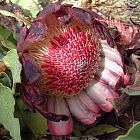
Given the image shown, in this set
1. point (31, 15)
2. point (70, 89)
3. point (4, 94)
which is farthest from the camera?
point (31, 15)

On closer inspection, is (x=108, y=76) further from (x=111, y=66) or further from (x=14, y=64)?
(x=14, y=64)

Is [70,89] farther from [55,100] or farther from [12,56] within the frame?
[12,56]

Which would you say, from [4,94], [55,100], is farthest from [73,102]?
[4,94]

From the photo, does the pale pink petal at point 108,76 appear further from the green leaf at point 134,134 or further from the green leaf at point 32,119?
the green leaf at point 134,134

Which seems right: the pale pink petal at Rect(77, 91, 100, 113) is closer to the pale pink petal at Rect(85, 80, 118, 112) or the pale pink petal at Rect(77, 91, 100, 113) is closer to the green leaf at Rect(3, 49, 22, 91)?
the pale pink petal at Rect(85, 80, 118, 112)

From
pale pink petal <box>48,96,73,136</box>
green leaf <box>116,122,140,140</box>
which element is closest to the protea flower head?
pale pink petal <box>48,96,73,136</box>
